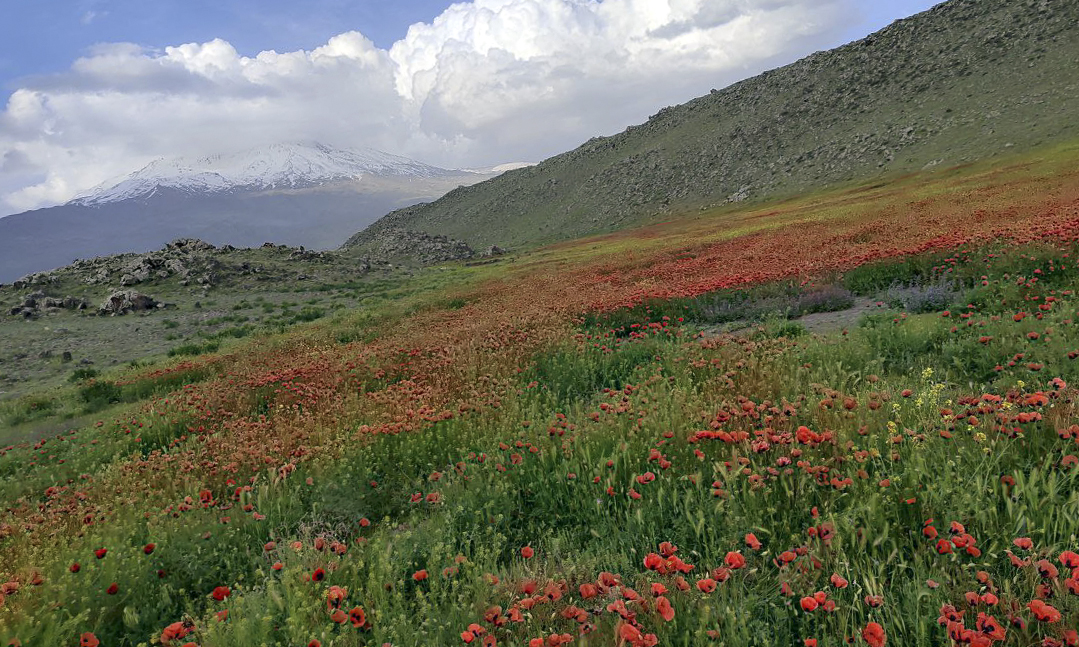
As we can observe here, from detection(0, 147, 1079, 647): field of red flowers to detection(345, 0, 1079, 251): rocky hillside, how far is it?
7691 centimetres

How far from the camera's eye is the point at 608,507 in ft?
13.4

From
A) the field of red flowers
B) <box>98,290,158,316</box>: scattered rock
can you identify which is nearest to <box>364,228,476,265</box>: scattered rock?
<box>98,290,158,316</box>: scattered rock

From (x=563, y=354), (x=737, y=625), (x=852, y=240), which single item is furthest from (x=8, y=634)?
(x=852, y=240)

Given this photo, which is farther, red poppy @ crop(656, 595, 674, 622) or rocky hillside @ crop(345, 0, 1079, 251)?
rocky hillside @ crop(345, 0, 1079, 251)

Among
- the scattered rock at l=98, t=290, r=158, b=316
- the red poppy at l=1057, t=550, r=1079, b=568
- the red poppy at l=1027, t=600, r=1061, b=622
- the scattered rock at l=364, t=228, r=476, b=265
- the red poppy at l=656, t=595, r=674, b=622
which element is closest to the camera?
the red poppy at l=1027, t=600, r=1061, b=622

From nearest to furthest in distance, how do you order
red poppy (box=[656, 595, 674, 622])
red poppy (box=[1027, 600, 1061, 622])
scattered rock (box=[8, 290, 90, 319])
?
red poppy (box=[1027, 600, 1061, 622]), red poppy (box=[656, 595, 674, 622]), scattered rock (box=[8, 290, 90, 319])

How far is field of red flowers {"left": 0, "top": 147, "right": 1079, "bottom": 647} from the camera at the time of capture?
270 cm

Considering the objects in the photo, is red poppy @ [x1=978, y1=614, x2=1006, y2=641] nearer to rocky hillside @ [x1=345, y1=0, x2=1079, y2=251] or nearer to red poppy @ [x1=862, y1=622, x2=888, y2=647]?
red poppy @ [x1=862, y1=622, x2=888, y2=647]

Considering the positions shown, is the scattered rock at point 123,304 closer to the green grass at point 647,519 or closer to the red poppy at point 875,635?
the green grass at point 647,519

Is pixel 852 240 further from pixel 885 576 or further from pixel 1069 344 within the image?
pixel 885 576

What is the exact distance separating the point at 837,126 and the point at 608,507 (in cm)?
11272

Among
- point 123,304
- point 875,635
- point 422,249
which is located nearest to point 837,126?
point 422,249

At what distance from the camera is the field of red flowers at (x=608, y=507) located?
8.84 ft

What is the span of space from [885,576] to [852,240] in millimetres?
19027
